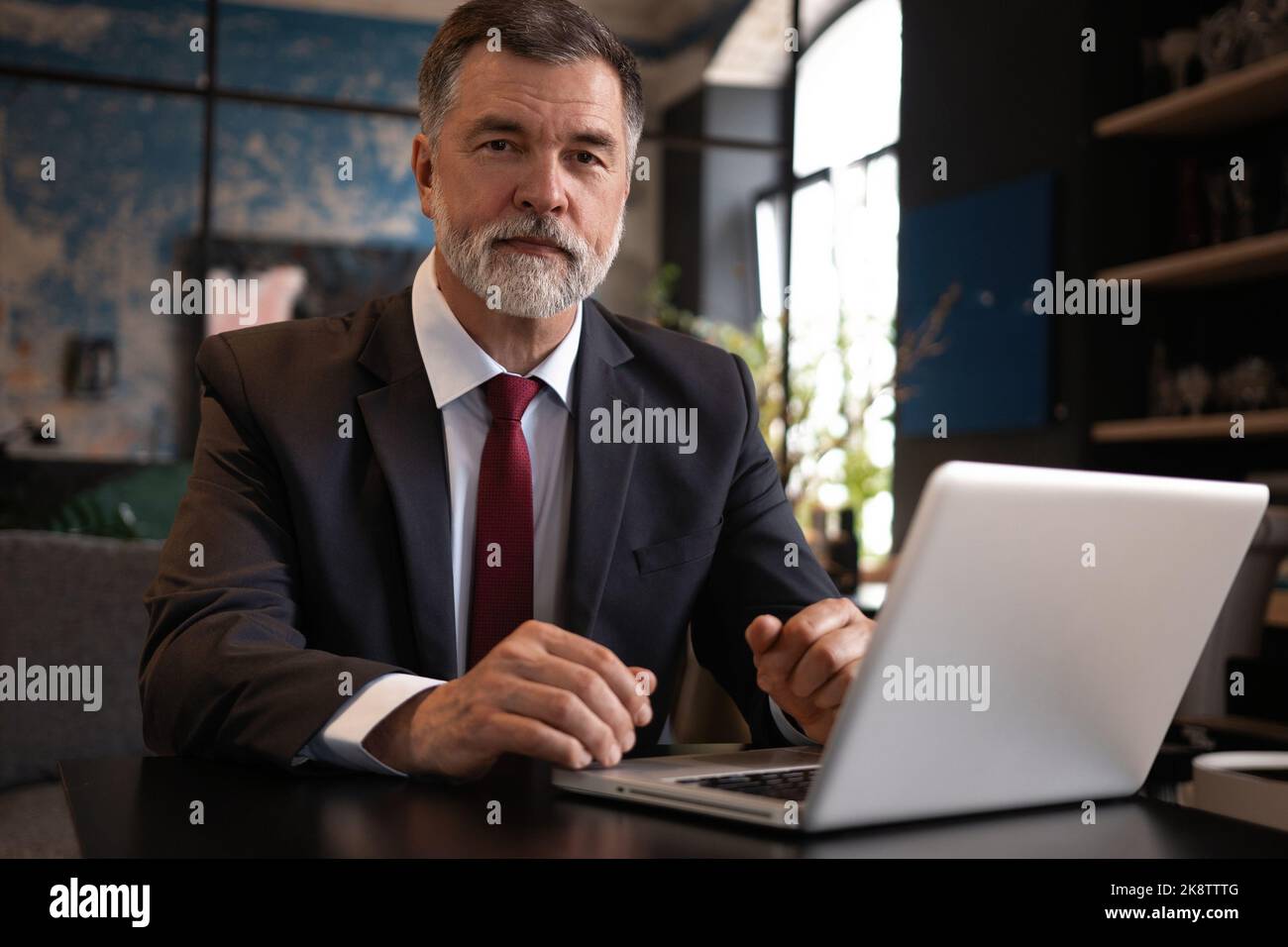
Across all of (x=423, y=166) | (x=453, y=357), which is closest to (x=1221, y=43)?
(x=423, y=166)

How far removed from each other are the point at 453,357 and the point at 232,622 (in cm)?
46

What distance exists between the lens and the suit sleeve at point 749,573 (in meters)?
1.50

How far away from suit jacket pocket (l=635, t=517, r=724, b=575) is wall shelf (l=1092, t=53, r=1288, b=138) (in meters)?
2.85

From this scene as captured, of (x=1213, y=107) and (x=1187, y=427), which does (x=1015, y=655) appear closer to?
(x=1187, y=427)

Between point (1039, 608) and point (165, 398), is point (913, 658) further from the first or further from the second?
point (165, 398)

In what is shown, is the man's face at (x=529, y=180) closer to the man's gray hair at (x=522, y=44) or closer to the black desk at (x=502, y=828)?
the man's gray hair at (x=522, y=44)

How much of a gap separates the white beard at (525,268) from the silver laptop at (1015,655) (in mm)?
739

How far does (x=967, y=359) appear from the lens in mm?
5148

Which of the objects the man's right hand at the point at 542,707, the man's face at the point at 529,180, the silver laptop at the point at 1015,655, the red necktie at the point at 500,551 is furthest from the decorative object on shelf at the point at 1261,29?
the man's right hand at the point at 542,707

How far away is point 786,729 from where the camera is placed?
123 cm

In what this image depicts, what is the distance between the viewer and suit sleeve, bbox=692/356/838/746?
1.50m

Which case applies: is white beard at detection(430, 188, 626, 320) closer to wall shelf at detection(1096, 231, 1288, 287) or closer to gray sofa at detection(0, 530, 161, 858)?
gray sofa at detection(0, 530, 161, 858)

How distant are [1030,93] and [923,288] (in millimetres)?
878
